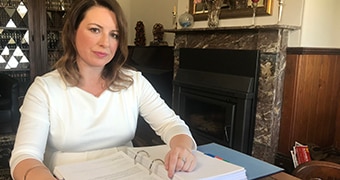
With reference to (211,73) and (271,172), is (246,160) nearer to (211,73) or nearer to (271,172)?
A: (271,172)

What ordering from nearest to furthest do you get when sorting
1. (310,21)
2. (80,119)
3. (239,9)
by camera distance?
1. (80,119)
2. (310,21)
3. (239,9)

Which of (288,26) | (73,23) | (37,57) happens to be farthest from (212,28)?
(37,57)

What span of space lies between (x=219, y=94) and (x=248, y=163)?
5.09 feet

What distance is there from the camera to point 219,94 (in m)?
2.47

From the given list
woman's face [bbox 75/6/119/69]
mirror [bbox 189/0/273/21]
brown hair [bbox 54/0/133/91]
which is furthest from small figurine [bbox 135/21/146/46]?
woman's face [bbox 75/6/119/69]

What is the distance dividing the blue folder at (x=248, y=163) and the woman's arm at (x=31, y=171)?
504mm

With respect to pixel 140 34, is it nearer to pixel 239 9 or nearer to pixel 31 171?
pixel 239 9

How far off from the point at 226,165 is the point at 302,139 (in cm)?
168

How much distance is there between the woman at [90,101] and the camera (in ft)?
3.22

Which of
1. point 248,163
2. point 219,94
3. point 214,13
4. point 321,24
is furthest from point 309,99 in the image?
point 248,163

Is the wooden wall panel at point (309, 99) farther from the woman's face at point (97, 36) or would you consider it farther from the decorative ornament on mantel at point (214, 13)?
the woman's face at point (97, 36)

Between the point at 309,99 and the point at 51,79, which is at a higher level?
the point at 51,79

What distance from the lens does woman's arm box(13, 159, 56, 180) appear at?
75 cm

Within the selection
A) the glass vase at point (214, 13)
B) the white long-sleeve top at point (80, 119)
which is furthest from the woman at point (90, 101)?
the glass vase at point (214, 13)
